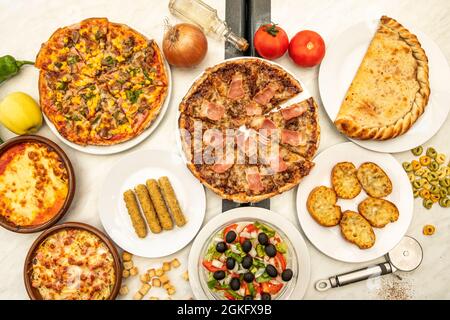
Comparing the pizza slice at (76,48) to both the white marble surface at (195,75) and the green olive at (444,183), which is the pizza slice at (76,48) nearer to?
the white marble surface at (195,75)

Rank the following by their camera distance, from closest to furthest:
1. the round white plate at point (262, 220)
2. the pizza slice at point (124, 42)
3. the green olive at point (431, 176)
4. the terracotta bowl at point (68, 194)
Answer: the terracotta bowl at point (68, 194), the round white plate at point (262, 220), the pizza slice at point (124, 42), the green olive at point (431, 176)

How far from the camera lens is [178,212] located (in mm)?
2809

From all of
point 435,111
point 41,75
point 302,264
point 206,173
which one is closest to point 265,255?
point 302,264

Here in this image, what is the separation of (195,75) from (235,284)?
1424 millimetres

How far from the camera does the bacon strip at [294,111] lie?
9.12ft

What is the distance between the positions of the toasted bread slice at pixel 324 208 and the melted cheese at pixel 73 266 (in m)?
1.34

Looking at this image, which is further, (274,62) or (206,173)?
(274,62)

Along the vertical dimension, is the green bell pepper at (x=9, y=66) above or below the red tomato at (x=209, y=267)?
above

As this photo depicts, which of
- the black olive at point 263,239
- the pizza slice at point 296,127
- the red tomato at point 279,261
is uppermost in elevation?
the pizza slice at point 296,127

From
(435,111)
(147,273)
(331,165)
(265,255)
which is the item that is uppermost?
(435,111)

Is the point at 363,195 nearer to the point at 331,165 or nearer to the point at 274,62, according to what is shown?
the point at 331,165

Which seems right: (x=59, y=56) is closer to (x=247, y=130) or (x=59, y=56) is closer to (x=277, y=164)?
(x=247, y=130)

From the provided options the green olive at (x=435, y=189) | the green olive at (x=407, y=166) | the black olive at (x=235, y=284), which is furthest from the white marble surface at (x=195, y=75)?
the black olive at (x=235, y=284)

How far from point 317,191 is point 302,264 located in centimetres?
48
